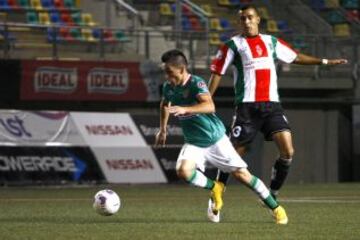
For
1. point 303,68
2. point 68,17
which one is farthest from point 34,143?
point 303,68

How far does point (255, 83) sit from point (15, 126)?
12081mm

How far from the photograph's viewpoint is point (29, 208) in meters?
15.8

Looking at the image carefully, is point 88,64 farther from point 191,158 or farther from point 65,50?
point 191,158

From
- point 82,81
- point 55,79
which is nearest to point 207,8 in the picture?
point 82,81

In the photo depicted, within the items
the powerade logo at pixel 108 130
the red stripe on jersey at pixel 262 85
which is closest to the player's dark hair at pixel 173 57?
the red stripe on jersey at pixel 262 85

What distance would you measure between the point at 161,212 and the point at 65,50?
1375cm

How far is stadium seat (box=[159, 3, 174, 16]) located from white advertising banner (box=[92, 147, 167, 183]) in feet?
19.4

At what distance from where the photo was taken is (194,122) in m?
12.3

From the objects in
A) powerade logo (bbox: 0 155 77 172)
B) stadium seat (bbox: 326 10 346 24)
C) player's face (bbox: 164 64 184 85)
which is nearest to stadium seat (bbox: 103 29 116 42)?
powerade logo (bbox: 0 155 77 172)

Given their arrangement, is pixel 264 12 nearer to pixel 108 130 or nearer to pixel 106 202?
pixel 108 130

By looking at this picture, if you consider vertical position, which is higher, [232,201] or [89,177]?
[232,201]

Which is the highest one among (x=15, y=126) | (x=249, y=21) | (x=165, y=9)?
(x=249, y=21)

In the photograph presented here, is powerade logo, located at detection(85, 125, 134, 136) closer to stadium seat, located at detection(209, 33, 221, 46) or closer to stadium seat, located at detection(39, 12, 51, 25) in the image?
stadium seat, located at detection(209, 33, 221, 46)

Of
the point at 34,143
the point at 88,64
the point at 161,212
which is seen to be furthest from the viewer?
the point at 88,64
